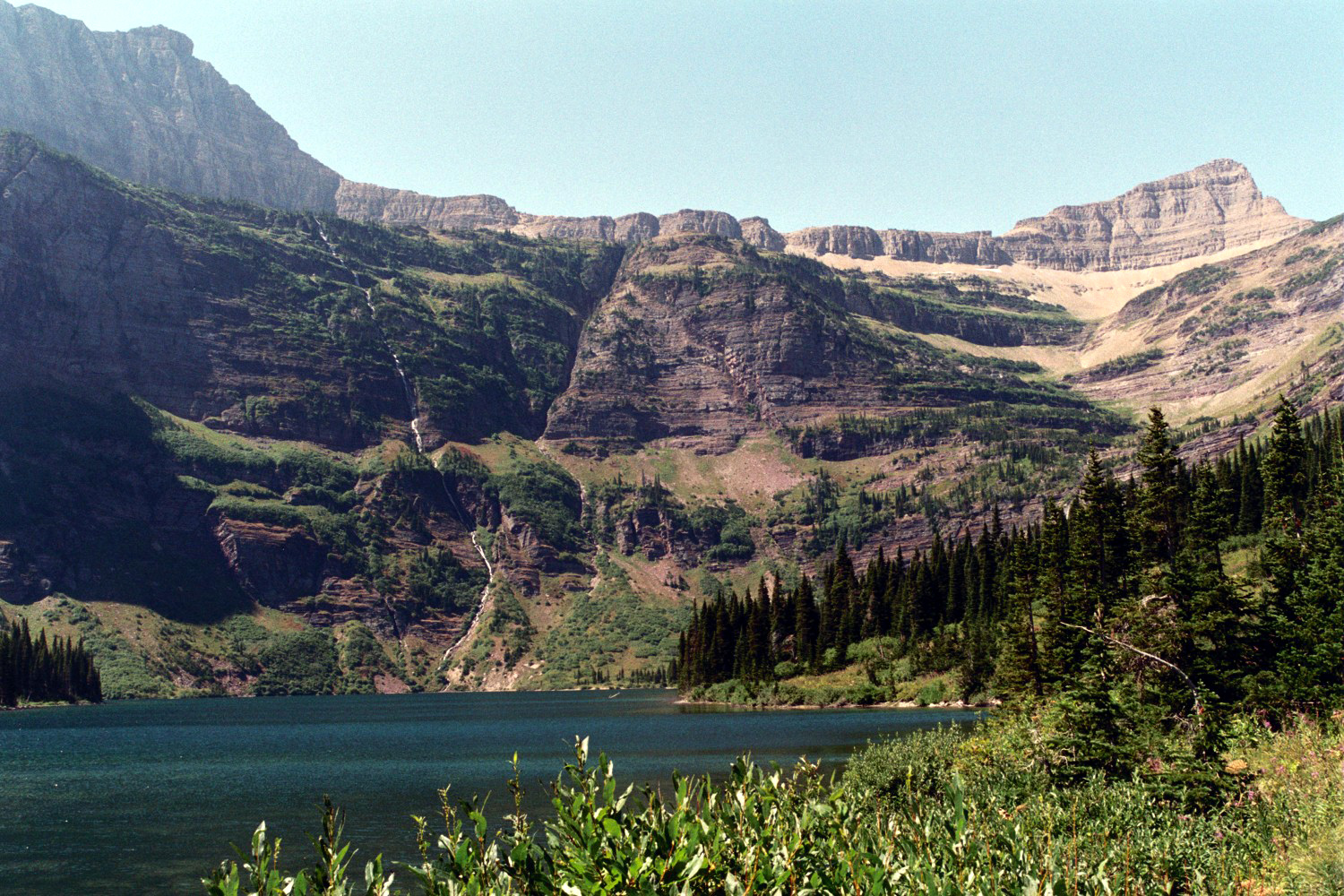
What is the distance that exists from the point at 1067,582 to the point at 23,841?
74934 mm

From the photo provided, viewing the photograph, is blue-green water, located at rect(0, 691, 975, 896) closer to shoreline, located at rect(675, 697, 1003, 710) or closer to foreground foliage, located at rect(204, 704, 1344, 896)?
foreground foliage, located at rect(204, 704, 1344, 896)

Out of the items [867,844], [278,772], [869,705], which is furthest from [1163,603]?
[869,705]

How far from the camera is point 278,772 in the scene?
91.2 m

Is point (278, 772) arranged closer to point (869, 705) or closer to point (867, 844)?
point (867, 844)

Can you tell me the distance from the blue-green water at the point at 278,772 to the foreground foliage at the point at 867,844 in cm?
217

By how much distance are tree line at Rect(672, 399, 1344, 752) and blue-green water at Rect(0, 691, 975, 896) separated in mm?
14373

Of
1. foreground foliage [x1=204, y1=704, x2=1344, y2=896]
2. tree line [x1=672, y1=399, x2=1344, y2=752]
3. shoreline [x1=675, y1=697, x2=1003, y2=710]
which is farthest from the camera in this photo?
shoreline [x1=675, y1=697, x2=1003, y2=710]

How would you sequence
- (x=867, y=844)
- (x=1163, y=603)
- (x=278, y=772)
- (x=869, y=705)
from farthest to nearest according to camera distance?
(x=869, y=705), (x=278, y=772), (x=1163, y=603), (x=867, y=844)

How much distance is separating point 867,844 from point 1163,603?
154 ft

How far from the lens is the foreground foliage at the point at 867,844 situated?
12.4m

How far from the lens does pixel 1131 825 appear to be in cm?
2461

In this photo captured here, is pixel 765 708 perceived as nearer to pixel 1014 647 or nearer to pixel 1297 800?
pixel 1014 647

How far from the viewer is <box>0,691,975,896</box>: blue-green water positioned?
174ft

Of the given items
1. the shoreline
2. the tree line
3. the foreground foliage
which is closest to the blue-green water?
the foreground foliage
